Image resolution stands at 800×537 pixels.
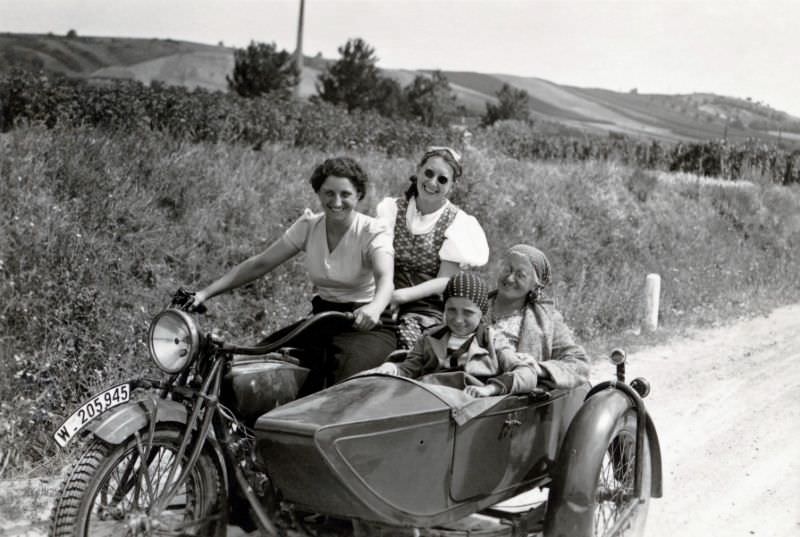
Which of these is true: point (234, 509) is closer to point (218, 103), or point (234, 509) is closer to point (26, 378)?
point (26, 378)

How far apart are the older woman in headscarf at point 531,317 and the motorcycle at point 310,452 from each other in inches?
7.4

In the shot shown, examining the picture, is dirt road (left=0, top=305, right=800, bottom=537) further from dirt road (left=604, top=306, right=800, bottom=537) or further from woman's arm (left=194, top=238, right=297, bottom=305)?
woman's arm (left=194, top=238, right=297, bottom=305)

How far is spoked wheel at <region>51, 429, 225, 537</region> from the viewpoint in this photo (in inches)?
127

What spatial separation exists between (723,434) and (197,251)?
4.77 metres

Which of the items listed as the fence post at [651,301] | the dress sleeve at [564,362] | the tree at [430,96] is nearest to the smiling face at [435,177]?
the dress sleeve at [564,362]

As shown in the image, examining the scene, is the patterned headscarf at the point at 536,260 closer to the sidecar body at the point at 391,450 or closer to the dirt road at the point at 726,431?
the sidecar body at the point at 391,450

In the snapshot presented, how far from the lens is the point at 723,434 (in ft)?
21.0

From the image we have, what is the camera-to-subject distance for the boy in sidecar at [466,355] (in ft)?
12.3

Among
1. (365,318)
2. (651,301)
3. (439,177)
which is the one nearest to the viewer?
(365,318)

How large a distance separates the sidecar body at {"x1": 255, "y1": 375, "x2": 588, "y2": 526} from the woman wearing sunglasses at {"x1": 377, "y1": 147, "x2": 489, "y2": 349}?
1324mm

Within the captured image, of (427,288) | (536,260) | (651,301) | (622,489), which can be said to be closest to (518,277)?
(536,260)

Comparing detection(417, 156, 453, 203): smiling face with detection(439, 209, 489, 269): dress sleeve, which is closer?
detection(439, 209, 489, 269): dress sleeve

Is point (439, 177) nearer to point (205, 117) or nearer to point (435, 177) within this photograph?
point (435, 177)

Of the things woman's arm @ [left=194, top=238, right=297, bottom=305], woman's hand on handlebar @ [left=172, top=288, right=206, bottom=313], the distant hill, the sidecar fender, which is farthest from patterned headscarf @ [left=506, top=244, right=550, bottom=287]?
the distant hill
